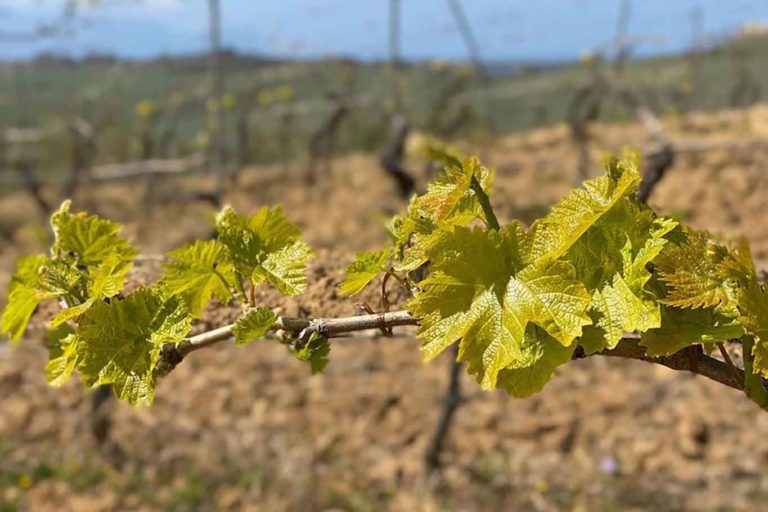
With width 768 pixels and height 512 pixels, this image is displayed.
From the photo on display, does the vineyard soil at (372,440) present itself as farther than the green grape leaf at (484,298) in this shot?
Yes

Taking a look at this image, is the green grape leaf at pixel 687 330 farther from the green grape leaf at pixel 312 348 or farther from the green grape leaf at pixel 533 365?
the green grape leaf at pixel 312 348

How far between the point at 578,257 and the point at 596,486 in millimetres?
3091

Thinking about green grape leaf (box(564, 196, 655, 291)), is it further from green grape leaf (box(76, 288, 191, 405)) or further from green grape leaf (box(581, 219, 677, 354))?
green grape leaf (box(76, 288, 191, 405))

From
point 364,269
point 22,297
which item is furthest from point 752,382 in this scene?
point 22,297

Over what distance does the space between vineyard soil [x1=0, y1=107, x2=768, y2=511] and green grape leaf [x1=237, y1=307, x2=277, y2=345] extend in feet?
7.14

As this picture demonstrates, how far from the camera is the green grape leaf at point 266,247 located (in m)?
0.70

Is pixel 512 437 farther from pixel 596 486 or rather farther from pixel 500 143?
pixel 500 143

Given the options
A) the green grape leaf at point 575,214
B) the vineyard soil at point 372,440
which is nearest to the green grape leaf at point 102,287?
the green grape leaf at point 575,214

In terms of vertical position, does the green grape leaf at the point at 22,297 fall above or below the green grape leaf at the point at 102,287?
below

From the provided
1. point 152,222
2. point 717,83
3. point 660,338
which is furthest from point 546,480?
point 717,83

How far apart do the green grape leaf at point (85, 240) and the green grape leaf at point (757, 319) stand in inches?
21.6

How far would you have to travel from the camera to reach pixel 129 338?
2.15 ft

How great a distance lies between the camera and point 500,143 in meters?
11.9

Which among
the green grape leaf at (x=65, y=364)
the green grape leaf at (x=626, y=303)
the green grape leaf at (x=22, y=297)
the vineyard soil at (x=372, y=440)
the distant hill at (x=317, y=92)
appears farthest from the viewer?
the distant hill at (x=317, y=92)
